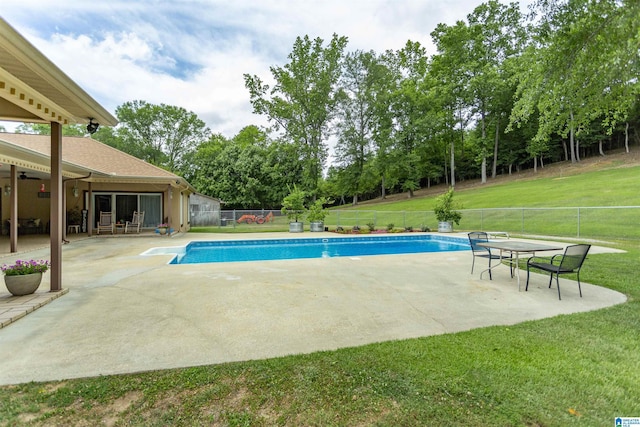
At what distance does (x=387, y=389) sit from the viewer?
2.10m

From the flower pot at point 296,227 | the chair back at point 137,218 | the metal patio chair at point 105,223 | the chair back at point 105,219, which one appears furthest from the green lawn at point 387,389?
the chair back at point 105,219

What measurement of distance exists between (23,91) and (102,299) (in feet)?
9.22

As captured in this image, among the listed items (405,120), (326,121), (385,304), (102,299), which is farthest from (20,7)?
(405,120)

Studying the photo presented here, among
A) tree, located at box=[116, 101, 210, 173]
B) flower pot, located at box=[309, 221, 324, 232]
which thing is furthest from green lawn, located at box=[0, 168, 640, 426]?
tree, located at box=[116, 101, 210, 173]

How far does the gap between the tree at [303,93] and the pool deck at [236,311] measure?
73.7 ft

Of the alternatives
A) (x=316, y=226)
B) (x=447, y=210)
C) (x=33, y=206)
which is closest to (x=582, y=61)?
(x=447, y=210)

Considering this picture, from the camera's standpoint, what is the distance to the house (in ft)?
41.4

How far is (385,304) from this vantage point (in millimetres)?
4082

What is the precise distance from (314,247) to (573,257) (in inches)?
344

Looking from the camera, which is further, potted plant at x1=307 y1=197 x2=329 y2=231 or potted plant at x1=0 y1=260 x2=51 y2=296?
potted plant at x1=307 y1=197 x2=329 y2=231

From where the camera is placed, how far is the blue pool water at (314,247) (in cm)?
987

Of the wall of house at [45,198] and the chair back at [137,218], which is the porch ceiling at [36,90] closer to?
the wall of house at [45,198]

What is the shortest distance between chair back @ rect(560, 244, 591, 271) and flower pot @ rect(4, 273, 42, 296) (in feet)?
24.5

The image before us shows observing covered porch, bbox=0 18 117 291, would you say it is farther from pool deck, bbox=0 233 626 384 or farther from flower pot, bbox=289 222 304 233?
flower pot, bbox=289 222 304 233
